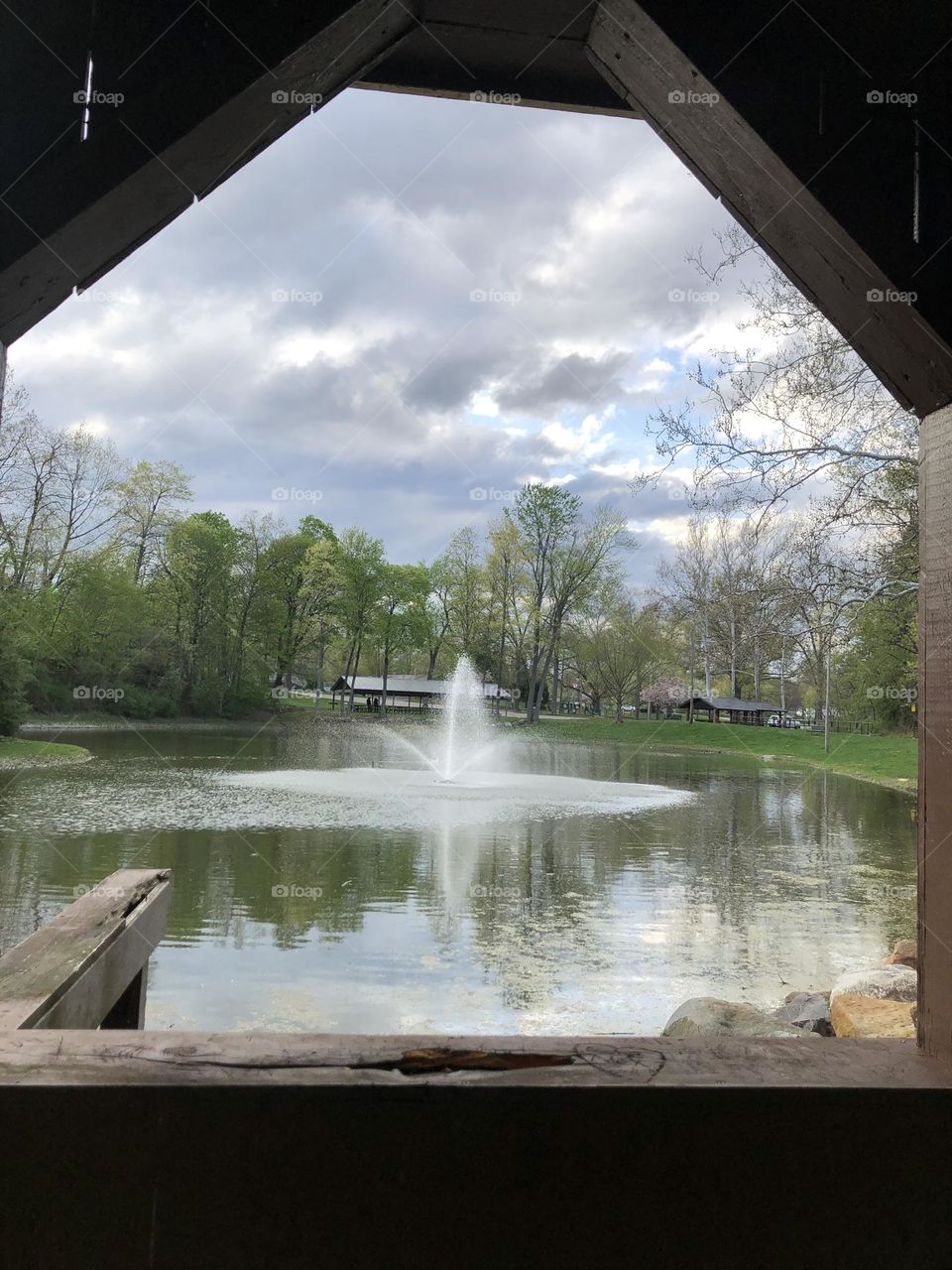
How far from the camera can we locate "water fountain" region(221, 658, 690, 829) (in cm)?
1139

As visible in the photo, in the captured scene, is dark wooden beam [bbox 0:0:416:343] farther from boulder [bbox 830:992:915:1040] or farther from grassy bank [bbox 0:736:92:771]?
grassy bank [bbox 0:736:92:771]

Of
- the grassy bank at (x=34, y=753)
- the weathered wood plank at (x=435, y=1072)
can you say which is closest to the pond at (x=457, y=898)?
the grassy bank at (x=34, y=753)

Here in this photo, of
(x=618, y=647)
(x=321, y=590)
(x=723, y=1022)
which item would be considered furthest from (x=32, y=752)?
(x=618, y=647)

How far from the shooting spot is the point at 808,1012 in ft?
15.4

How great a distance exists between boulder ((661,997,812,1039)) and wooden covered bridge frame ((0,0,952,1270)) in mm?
2957

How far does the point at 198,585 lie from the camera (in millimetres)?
40500

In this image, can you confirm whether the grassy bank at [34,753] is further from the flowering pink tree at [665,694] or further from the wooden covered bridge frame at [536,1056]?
the flowering pink tree at [665,694]

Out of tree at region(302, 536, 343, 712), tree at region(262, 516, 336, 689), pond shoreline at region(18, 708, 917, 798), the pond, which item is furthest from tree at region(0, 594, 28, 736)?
tree at region(302, 536, 343, 712)

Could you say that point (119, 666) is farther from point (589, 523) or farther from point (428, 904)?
point (428, 904)

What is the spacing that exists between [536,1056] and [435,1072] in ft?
0.40

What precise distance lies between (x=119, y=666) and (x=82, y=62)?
115ft

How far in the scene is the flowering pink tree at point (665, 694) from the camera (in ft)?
153

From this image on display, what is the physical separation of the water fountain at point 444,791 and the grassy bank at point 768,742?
970 cm

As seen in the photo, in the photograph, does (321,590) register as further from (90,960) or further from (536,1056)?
(536,1056)
